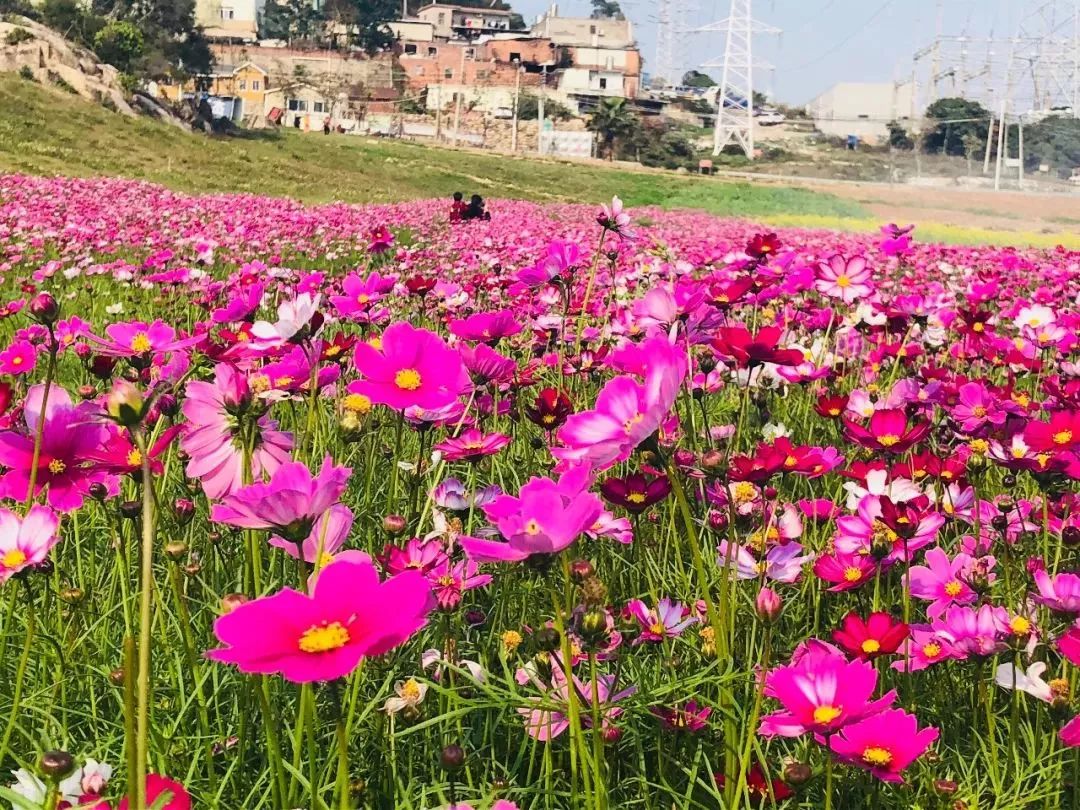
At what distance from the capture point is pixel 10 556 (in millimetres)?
909

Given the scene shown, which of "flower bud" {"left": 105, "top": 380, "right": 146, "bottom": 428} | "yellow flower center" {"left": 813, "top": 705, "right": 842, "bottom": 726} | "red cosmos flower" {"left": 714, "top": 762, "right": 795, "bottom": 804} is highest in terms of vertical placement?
"flower bud" {"left": 105, "top": 380, "right": 146, "bottom": 428}

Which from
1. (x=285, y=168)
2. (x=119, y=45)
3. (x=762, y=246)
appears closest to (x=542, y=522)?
(x=762, y=246)

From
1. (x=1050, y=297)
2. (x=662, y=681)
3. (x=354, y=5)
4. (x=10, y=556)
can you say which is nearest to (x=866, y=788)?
(x=662, y=681)

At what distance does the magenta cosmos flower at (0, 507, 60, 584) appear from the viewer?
906mm

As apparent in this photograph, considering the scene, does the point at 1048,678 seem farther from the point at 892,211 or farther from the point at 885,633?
the point at 892,211

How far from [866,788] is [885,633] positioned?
A: 156 millimetres

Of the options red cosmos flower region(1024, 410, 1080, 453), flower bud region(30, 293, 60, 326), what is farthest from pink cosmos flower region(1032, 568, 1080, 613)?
flower bud region(30, 293, 60, 326)

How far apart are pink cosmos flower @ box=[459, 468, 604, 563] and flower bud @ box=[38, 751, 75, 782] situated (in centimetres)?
27

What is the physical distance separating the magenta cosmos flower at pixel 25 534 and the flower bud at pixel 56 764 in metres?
0.42

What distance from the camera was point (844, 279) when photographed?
237cm

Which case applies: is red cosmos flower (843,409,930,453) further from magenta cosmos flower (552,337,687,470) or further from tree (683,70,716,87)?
tree (683,70,716,87)

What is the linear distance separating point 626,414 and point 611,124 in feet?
153

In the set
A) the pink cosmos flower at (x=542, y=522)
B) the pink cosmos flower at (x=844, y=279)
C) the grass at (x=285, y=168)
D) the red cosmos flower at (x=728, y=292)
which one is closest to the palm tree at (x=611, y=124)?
the grass at (x=285, y=168)

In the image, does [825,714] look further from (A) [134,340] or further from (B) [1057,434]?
(A) [134,340]
